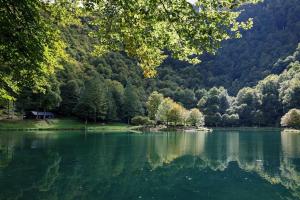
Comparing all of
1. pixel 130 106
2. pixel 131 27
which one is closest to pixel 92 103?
pixel 130 106

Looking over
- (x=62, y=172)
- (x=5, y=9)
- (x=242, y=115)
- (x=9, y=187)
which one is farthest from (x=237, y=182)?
(x=242, y=115)

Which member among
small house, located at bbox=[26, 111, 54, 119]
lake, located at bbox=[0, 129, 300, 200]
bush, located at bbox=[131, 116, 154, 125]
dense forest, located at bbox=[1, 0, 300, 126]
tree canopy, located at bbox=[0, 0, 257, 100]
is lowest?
lake, located at bbox=[0, 129, 300, 200]

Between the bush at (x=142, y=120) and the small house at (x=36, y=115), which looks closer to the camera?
the small house at (x=36, y=115)

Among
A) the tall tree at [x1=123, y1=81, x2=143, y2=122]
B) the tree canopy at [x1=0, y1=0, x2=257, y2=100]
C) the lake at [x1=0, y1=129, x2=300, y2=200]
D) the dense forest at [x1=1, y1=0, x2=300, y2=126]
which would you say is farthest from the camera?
the tall tree at [x1=123, y1=81, x2=143, y2=122]

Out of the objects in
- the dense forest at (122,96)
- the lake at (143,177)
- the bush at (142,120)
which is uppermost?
the dense forest at (122,96)

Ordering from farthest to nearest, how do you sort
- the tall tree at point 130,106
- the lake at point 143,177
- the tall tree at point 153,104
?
the tall tree at point 130,106, the tall tree at point 153,104, the lake at point 143,177

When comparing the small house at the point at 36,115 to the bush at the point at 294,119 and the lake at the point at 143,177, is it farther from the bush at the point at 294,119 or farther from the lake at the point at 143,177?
the bush at the point at 294,119

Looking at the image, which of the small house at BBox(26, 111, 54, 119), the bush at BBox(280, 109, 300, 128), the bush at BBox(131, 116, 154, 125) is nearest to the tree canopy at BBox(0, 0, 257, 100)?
the small house at BBox(26, 111, 54, 119)

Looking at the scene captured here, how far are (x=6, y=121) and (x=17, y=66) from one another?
6854 cm

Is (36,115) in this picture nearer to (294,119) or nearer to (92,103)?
(92,103)

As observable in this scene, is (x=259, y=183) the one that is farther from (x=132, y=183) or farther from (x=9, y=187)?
(x=9, y=187)

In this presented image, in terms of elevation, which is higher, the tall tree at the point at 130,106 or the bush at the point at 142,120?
the tall tree at the point at 130,106

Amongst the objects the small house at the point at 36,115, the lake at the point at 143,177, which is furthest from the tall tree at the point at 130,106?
the lake at the point at 143,177

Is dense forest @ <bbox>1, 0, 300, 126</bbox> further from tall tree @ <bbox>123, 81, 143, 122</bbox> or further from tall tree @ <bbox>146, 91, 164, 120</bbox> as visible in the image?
tall tree @ <bbox>146, 91, 164, 120</bbox>
